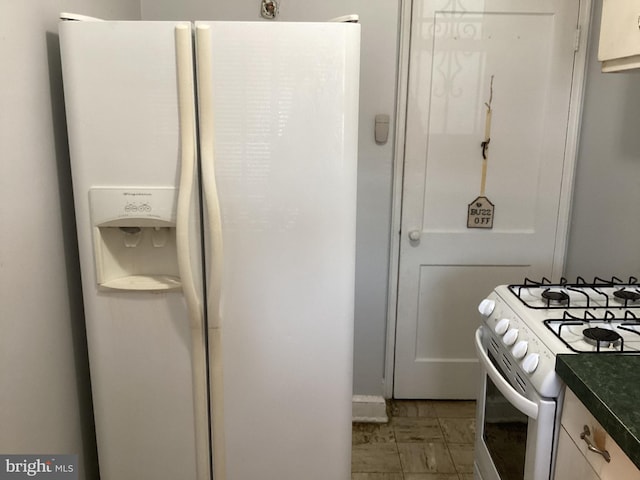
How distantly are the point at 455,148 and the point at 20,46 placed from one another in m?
1.76

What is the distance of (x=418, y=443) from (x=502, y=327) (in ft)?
3.81

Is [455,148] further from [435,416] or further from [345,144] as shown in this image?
[435,416]

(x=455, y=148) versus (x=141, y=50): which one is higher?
(x=141, y=50)

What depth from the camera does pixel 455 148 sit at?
8.27ft

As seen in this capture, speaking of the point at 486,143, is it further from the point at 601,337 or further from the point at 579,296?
the point at 601,337

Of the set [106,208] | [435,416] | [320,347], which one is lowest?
[435,416]

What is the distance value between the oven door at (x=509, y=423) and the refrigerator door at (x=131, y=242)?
909 millimetres

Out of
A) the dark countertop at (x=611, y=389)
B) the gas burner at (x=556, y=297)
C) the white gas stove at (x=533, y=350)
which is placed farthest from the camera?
the gas burner at (x=556, y=297)

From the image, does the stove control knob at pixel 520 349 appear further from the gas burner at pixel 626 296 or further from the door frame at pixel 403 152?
the door frame at pixel 403 152

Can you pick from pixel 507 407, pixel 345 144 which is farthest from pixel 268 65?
pixel 507 407

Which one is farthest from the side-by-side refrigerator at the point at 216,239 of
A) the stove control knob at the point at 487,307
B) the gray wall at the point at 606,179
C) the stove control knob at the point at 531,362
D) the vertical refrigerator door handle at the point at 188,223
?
the gray wall at the point at 606,179

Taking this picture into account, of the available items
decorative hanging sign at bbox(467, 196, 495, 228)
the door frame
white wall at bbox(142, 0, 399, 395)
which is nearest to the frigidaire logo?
white wall at bbox(142, 0, 399, 395)

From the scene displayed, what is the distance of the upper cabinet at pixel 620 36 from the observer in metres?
1.45

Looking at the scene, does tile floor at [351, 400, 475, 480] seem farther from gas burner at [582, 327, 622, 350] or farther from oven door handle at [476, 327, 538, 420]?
gas burner at [582, 327, 622, 350]
